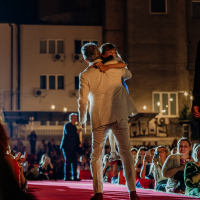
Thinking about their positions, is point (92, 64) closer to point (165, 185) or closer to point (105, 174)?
point (165, 185)

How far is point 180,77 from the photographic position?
89.0 feet

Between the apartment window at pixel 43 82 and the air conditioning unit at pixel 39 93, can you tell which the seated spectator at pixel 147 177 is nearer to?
the air conditioning unit at pixel 39 93

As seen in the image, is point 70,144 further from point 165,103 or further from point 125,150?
point 165,103

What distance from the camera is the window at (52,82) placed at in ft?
90.1

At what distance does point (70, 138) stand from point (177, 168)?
16.0 ft

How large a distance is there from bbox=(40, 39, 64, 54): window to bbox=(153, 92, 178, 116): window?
6.98m

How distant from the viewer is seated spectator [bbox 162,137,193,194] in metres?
6.66

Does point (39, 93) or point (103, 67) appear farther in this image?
point (39, 93)

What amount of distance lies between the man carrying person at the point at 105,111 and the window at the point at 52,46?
2336cm

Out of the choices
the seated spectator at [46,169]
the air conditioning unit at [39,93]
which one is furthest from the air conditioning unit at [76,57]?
the seated spectator at [46,169]

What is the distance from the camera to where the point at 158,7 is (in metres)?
27.3

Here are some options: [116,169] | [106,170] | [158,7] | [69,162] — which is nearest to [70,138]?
[69,162]

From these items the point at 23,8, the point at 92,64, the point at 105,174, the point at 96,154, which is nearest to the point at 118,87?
the point at 92,64

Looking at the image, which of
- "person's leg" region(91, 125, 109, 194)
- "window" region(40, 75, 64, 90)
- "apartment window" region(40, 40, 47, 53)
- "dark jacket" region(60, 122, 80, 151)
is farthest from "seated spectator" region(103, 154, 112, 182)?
"apartment window" region(40, 40, 47, 53)
